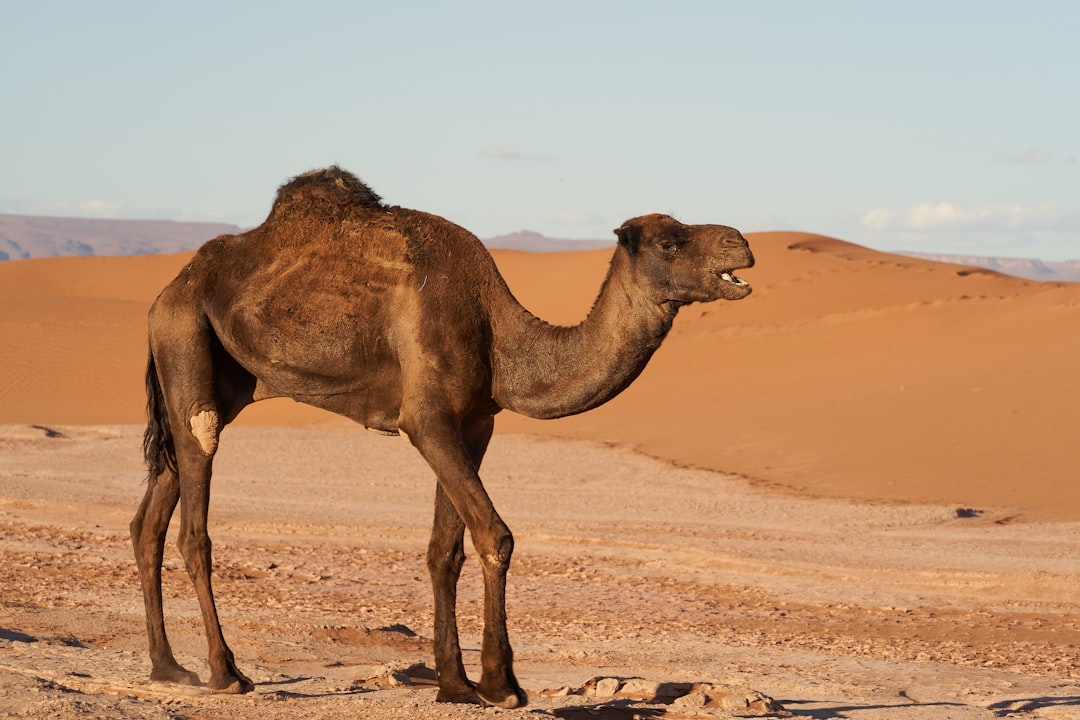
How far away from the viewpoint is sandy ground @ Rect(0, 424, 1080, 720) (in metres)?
7.84

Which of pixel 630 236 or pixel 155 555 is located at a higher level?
pixel 630 236

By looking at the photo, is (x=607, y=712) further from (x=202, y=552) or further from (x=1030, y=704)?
(x=1030, y=704)

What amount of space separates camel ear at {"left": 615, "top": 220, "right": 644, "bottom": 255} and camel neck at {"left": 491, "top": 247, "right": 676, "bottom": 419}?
7 centimetres

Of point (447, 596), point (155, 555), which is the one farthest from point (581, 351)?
point (155, 555)

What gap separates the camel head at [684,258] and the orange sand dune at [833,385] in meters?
13.2

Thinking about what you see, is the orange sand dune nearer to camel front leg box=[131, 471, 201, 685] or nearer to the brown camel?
camel front leg box=[131, 471, 201, 685]

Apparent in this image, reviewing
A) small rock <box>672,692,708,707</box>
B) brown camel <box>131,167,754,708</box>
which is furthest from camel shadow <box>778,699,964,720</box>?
brown camel <box>131,167,754,708</box>

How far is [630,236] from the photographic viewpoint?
22.2 feet

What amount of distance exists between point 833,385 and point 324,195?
79.1 ft

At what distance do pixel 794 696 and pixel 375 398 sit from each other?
10.7 feet

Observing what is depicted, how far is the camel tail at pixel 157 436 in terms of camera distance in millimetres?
8227

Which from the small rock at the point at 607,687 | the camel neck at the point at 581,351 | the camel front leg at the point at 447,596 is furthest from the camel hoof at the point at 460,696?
the camel neck at the point at 581,351

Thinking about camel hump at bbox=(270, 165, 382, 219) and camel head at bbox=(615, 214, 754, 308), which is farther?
camel hump at bbox=(270, 165, 382, 219)

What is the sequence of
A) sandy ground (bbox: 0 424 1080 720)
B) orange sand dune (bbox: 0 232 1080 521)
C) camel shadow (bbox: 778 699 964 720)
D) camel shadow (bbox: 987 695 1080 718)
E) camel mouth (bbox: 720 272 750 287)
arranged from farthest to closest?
orange sand dune (bbox: 0 232 1080 521) → camel shadow (bbox: 987 695 1080 718) → sandy ground (bbox: 0 424 1080 720) → camel shadow (bbox: 778 699 964 720) → camel mouth (bbox: 720 272 750 287)
